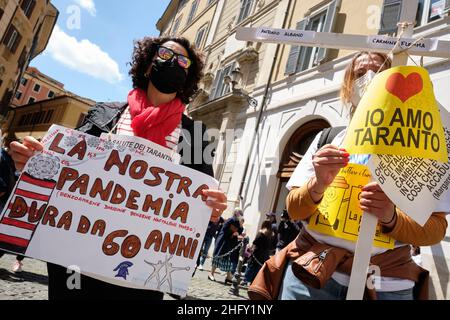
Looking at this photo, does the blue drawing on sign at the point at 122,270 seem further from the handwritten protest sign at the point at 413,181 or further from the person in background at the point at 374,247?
the handwritten protest sign at the point at 413,181

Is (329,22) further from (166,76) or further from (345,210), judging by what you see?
(345,210)

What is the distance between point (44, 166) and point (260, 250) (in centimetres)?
621

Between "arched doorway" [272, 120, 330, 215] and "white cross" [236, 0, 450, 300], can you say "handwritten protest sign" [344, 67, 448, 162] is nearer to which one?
"white cross" [236, 0, 450, 300]

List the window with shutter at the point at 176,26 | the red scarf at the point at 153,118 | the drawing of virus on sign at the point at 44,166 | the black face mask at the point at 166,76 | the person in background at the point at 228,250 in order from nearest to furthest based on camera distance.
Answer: the drawing of virus on sign at the point at 44,166 → the red scarf at the point at 153,118 → the black face mask at the point at 166,76 → the person in background at the point at 228,250 → the window with shutter at the point at 176,26

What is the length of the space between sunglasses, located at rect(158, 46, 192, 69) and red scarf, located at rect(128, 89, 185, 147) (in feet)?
0.84

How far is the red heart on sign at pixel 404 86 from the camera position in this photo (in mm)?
1150

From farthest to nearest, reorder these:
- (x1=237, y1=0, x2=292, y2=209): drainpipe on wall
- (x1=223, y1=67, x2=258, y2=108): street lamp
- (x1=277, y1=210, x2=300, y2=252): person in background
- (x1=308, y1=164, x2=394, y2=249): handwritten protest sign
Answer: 1. (x1=223, y1=67, x2=258, y2=108): street lamp
2. (x1=237, y1=0, x2=292, y2=209): drainpipe on wall
3. (x1=277, y1=210, x2=300, y2=252): person in background
4. (x1=308, y1=164, x2=394, y2=249): handwritten protest sign

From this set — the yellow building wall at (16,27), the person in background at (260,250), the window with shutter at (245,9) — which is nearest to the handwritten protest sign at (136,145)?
the person in background at (260,250)

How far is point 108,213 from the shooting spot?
4.61 ft

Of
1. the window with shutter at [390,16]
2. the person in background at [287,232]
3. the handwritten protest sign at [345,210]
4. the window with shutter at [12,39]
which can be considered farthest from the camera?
the window with shutter at [12,39]

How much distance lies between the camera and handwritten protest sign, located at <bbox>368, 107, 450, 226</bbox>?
1.07 meters

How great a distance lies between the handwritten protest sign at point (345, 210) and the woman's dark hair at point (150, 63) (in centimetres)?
110

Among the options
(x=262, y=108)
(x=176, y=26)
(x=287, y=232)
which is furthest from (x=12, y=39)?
(x=287, y=232)

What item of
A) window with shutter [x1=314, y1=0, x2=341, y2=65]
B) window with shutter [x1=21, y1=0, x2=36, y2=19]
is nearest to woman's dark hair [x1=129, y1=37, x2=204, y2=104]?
window with shutter [x1=314, y1=0, x2=341, y2=65]
